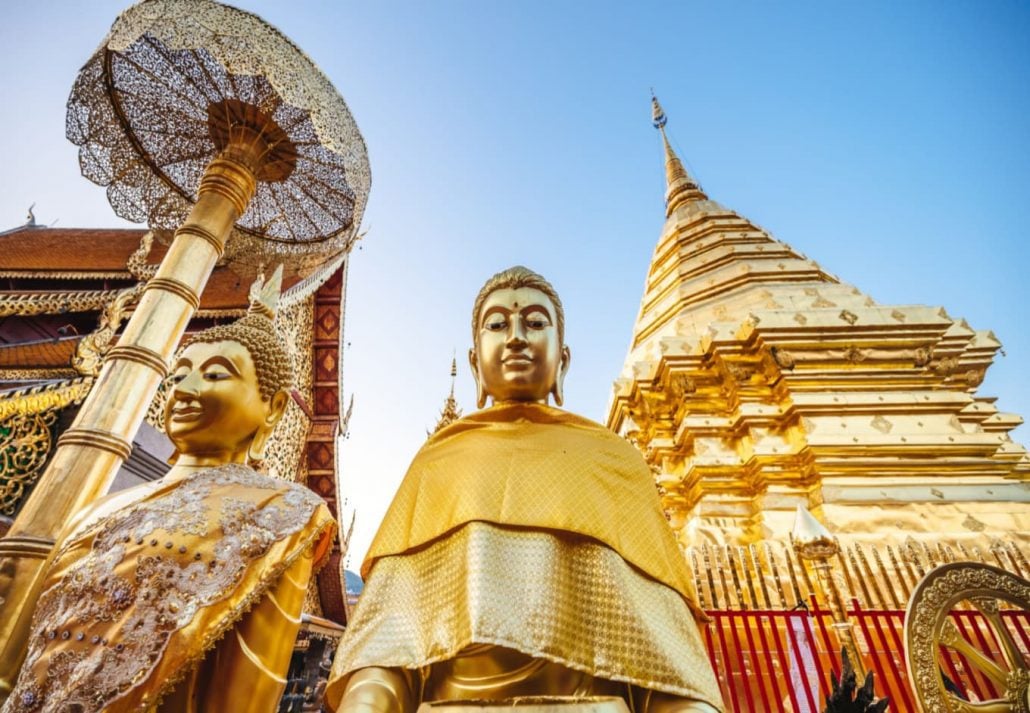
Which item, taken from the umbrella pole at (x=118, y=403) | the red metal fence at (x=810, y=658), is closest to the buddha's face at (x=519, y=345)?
the umbrella pole at (x=118, y=403)

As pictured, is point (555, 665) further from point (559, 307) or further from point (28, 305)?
point (28, 305)

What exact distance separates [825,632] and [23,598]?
3.73 m

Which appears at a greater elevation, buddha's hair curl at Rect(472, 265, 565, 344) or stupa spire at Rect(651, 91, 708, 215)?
stupa spire at Rect(651, 91, 708, 215)

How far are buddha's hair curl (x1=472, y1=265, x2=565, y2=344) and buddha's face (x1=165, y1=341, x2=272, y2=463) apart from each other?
79 cm

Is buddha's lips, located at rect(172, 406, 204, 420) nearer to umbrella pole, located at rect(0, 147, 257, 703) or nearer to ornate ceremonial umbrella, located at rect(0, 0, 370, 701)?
umbrella pole, located at rect(0, 147, 257, 703)

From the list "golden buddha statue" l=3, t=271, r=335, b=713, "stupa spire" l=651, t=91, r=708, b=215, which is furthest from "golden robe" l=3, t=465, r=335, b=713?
"stupa spire" l=651, t=91, r=708, b=215

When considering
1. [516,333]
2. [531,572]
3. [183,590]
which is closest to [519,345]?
[516,333]

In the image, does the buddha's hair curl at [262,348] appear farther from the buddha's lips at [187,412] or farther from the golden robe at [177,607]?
the golden robe at [177,607]

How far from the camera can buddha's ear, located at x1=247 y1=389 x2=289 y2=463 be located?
1768 mm

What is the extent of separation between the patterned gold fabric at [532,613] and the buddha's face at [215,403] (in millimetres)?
775

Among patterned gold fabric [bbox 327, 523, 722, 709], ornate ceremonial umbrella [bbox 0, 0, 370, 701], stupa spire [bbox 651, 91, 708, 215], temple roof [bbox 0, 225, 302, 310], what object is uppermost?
stupa spire [bbox 651, 91, 708, 215]

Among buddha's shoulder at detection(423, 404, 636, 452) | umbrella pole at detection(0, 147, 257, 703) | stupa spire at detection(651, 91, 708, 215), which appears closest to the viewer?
buddha's shoulder at detection(423, 404, 636, 452)

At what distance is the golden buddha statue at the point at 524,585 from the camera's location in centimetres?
103

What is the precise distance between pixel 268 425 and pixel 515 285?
3.29 feet
